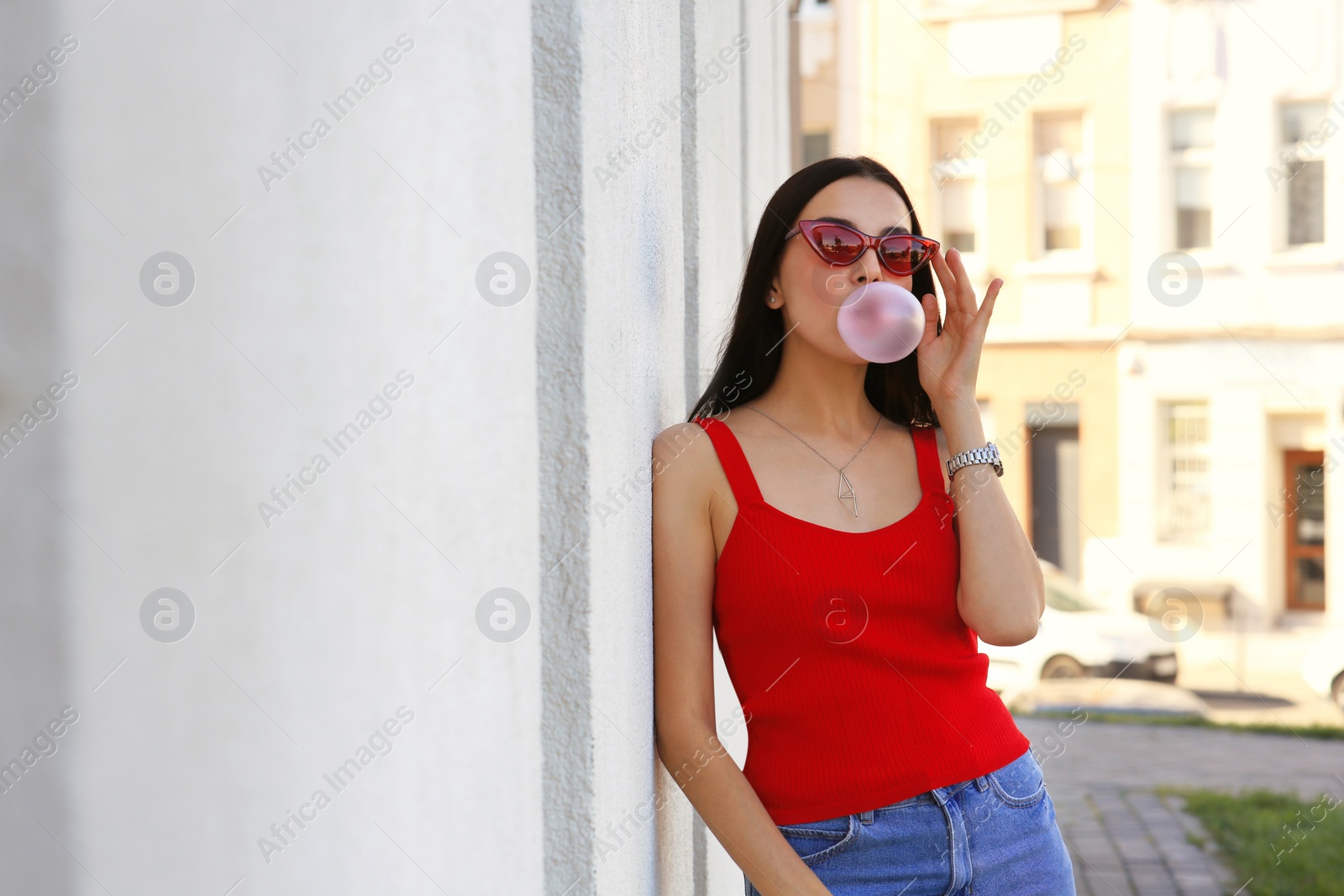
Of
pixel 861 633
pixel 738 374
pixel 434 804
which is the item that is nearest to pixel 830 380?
pixel 738 374

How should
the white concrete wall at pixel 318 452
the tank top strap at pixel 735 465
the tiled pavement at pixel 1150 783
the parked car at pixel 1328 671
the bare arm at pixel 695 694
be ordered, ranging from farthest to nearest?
1. the parked car at pixel 1328 671
2. the tiled pavement at pixel 1150 783
3. the tank top strap at pixel 735 465
4. the bare arm at pixel 695 694
5. the white concrete wall at pixel 318 452

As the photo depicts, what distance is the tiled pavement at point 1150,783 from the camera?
610 centimetres

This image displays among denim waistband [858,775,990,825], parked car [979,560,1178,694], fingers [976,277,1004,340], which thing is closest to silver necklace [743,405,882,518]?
fingers [976,277,1004,340]

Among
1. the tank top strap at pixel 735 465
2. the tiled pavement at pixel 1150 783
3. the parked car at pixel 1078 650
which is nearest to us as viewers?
the tank top strap at pixel 735 465

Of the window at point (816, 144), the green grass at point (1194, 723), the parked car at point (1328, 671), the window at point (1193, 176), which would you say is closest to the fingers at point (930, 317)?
the green grass at point (1194, 723)

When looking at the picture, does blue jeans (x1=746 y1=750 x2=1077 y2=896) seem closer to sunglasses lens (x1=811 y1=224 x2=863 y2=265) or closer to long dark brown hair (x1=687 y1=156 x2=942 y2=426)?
long dark brown hair (x1=687 y1=156 x2=942 y2=426)

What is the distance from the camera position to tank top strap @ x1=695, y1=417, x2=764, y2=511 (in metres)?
1.74

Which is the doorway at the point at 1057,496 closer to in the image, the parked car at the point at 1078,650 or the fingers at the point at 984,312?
the parked car at the point at 1078,650

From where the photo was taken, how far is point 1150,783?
27.9ft

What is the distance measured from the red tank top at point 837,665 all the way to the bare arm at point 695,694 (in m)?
0.06

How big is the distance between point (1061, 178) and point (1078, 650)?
6.73 meters

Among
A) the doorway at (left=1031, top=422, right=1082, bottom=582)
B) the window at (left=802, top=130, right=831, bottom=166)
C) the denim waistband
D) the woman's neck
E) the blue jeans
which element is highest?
the window at (left=802, top=130, right=831, bottom=166)

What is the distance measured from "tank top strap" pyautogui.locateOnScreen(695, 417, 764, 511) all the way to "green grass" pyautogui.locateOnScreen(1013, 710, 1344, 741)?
9.68 m

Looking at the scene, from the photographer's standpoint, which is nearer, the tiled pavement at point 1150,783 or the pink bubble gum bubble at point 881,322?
the pink bubble gum bubble at point 881,322
